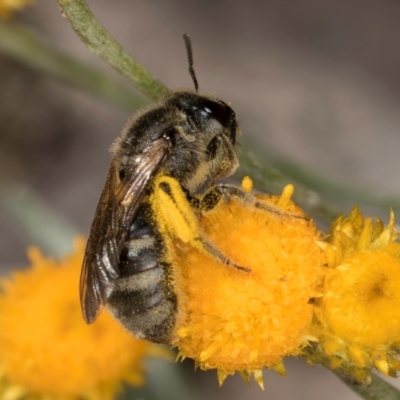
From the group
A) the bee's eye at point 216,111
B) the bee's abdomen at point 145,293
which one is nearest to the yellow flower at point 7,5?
the bee's eye at point 216,111

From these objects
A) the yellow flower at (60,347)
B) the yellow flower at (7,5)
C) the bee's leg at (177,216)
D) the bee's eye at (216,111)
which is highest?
the bee's eye at (216,111)

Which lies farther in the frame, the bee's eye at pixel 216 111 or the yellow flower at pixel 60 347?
the yellow flower at pixel 60 347

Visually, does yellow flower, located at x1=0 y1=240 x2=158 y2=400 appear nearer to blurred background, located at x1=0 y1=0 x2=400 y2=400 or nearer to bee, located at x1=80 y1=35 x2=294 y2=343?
bee, located at x1=80 y1=35 x2=294 y2=343

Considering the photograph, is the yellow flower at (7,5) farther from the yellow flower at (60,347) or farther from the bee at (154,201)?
Answer: the bee at (154,201)

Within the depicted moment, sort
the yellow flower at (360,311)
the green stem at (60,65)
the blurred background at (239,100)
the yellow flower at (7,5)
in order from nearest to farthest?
1. the yellow flower at (360,311)
2. the yellow flower at (7,5)
3. the green stem at (60,65)
4. the blurred background at (239,100)

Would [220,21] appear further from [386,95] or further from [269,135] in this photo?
[386,95]

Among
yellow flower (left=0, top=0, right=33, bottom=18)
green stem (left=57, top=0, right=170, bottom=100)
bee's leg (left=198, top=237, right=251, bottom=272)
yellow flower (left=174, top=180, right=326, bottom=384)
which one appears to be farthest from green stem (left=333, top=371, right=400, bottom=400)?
yellow flower (left=0, top=0, right=33, bottom=18)
